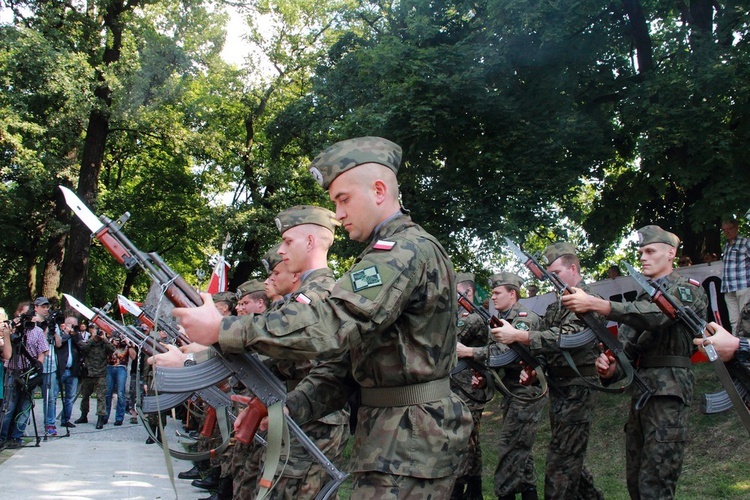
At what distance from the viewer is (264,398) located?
3.58 metres

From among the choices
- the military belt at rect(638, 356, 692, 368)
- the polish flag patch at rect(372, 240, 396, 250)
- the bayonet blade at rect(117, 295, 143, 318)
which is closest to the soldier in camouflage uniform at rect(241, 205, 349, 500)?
the polish flag patch at rect(372, 240, 396, 250)

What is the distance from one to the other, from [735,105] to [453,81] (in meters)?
4.78

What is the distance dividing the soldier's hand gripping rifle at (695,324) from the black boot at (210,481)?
624cm

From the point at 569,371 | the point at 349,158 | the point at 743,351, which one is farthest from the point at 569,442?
the point at 349,158

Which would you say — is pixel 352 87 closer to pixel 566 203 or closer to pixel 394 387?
pixel 566 203

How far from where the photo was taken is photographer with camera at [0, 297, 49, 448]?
1178cm

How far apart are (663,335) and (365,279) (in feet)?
13.1

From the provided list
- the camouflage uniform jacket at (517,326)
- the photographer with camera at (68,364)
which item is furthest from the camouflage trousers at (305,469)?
the photographer with camera at (68,364)

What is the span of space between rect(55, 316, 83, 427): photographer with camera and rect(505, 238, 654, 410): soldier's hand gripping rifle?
10.7 meters

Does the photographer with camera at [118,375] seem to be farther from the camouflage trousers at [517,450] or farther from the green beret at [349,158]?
the green beret at [349,158]

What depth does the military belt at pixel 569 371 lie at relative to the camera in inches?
297

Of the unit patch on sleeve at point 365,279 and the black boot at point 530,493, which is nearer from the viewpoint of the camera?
the unit patch on sleeve at point 365,279

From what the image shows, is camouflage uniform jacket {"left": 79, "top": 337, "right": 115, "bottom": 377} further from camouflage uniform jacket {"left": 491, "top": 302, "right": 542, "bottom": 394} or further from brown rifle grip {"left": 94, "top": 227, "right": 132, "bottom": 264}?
brown rifle grip {"left": 94, "top": 227, "right": 132, "bottom": 264}

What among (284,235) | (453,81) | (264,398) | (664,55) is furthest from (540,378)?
(664,55)
